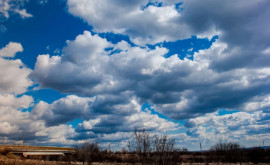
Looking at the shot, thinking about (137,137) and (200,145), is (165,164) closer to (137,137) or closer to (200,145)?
(137,137)

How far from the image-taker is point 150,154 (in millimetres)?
14930

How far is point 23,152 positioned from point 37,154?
7.20 meters

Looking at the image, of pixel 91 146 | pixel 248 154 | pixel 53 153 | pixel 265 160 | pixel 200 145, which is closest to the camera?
pixel 91 146

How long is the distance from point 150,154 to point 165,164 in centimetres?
124

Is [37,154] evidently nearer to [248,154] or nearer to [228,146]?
[228,146]

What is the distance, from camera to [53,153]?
78375mm

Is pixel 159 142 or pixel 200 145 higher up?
pixel 159 142

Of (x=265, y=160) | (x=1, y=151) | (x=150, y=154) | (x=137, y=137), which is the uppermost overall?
(x=137, y=137)

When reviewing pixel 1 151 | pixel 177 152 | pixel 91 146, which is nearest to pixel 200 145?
pixel 91 146

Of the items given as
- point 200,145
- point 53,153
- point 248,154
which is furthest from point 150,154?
point 53,153

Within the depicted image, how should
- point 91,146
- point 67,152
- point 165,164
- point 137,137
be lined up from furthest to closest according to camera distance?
point 67,152
point 91,146
point 137,137
point 165,164

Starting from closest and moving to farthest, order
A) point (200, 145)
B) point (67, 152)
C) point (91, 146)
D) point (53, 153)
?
1. point (91, 146)
2. point (200, 145)
3. point (53, 153)
4. point (67, 152)

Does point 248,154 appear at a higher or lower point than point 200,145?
lower

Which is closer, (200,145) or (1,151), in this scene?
(200,145)
